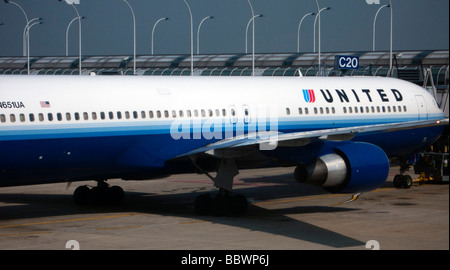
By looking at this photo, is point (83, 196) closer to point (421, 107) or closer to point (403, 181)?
point (403, 181)

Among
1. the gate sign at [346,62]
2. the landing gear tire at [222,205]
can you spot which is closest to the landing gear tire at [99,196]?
the landing gear tire at [222,205]

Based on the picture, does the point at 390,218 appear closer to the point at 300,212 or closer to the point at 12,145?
the point at 300,212

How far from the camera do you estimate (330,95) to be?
29.8 meters

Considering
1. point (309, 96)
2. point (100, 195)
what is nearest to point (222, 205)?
point (100, 195)

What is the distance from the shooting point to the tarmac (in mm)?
20141

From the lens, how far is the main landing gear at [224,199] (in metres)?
25.1

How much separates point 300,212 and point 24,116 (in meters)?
9.95

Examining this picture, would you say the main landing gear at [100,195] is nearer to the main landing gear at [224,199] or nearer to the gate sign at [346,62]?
the main landing gear at [224,199]

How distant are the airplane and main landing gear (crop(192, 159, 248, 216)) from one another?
0.03 metres

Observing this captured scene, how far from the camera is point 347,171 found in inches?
934

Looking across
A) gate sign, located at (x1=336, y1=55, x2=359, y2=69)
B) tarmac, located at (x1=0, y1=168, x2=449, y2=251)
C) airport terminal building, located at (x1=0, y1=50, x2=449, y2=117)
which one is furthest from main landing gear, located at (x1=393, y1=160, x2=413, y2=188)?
airport terminal building, located at (x1=0, y1=50, x2=449, y2=117)

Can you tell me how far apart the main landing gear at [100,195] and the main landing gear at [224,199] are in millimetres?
4195

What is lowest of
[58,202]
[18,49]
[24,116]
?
[58,202]

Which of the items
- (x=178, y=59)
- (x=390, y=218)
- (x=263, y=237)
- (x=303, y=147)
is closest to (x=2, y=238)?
(x=263, y=237)
